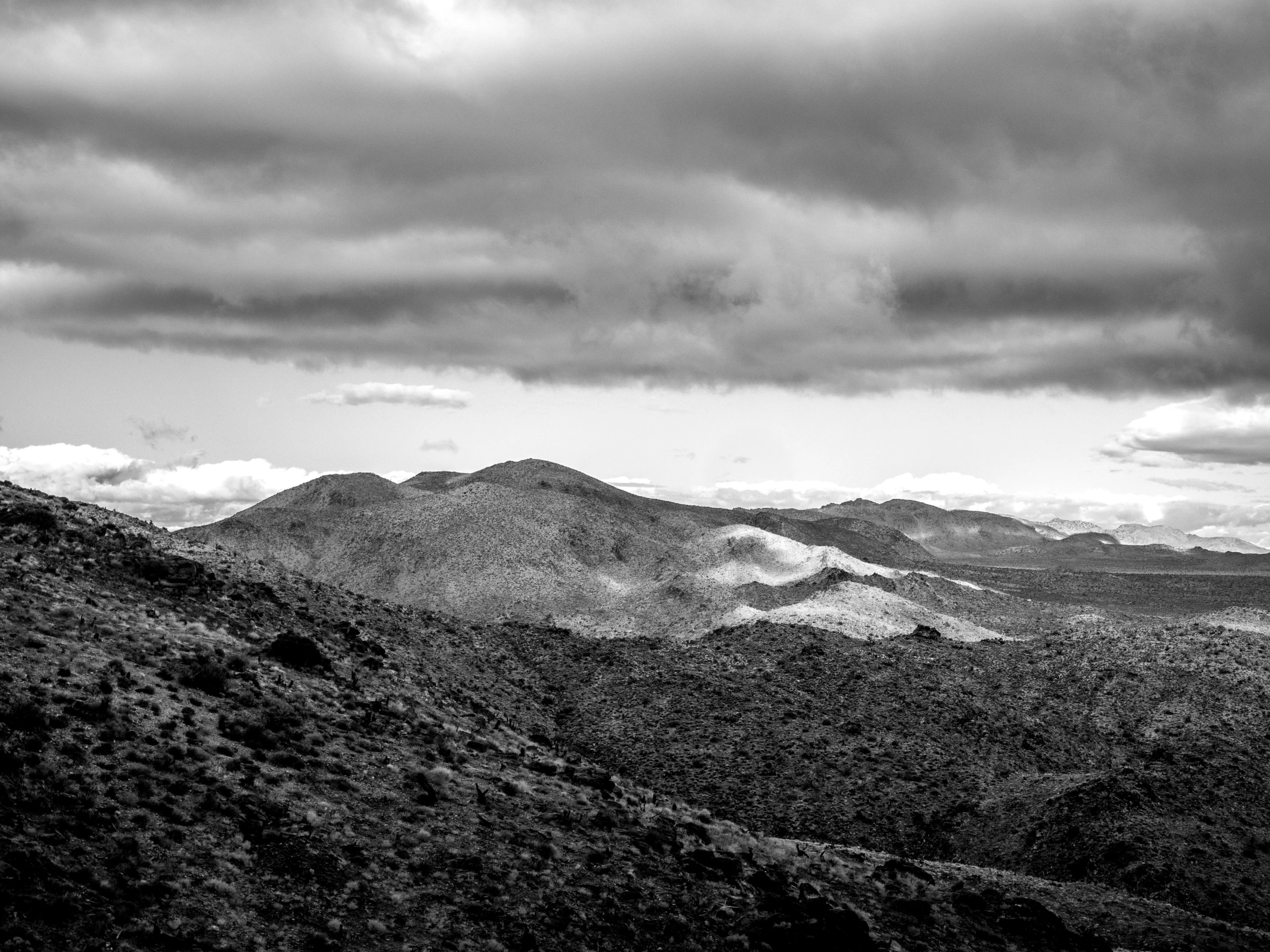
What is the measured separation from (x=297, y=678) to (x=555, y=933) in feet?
42.9

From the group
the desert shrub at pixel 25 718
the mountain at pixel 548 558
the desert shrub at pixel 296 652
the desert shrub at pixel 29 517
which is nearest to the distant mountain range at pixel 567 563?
the mountain at pixel 548 558

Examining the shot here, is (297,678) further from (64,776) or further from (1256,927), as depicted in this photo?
(1256,927)

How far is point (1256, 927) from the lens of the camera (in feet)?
87.5

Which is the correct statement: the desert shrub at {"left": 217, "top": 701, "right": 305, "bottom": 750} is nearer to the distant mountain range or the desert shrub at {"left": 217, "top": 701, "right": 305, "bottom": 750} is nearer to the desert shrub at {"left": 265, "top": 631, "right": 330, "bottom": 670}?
the desert shrub at {"left": 265, "top": 631, "right": 330, "bottom": 670}

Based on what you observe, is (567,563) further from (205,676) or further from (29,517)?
(205,676)

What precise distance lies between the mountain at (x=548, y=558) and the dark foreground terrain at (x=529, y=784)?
18.9 m

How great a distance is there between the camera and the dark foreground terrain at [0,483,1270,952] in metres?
16.5

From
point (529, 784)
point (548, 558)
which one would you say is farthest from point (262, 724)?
point (548, 558)

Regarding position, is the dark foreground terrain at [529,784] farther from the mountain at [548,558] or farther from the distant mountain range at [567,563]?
the mountain at [548,558]

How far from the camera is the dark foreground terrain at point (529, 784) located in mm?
16531

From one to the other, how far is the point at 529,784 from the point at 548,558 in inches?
2633

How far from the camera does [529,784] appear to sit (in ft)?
79.6

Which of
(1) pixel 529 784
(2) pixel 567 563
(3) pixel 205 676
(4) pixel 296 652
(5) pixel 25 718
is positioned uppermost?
(5) pixel 25 718

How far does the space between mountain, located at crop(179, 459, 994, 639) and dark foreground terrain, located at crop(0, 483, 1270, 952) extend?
18.9 m
